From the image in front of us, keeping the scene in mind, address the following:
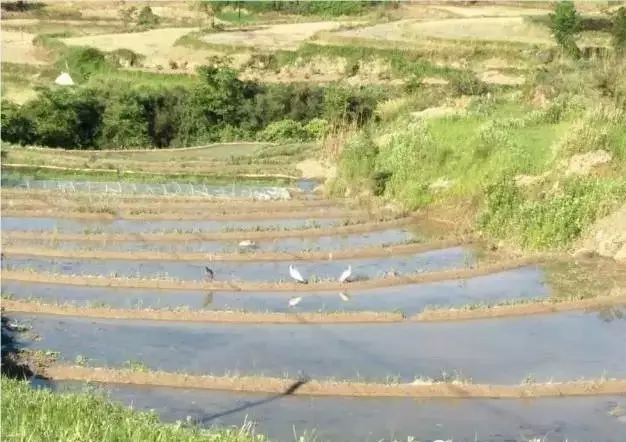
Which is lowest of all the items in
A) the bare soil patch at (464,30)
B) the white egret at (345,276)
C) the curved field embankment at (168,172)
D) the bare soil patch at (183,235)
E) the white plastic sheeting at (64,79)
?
the curved field embankment at (168,172)

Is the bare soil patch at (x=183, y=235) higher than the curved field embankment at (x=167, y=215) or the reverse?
higher

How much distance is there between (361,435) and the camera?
27.7 ft

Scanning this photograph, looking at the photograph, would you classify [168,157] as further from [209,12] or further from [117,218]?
[209,12]

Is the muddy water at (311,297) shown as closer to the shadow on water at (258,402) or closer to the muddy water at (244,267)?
the muddy water at (244,267)

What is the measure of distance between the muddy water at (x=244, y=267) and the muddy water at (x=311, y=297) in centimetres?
69

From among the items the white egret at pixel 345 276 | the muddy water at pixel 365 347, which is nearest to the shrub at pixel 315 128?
the white egret at pixel 345 276

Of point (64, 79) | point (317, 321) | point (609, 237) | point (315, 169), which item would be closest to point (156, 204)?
point (315, 169)

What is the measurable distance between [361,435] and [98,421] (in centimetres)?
333

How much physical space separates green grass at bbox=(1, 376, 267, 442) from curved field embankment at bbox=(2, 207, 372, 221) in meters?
10.7

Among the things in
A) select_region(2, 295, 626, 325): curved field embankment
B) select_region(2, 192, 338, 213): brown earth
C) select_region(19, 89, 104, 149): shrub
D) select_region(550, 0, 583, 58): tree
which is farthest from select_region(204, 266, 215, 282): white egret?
select_region(550, 0, 583, 58): tree

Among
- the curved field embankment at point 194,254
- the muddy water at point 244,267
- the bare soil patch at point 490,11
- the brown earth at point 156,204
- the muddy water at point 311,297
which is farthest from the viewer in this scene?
the bare soil patch at point 490,11

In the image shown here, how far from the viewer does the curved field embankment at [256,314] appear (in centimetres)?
1172

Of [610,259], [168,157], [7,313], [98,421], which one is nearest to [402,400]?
[98,421]

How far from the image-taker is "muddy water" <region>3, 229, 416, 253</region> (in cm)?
1517
